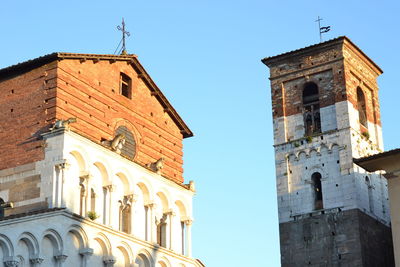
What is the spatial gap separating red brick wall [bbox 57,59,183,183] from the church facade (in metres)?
0.04

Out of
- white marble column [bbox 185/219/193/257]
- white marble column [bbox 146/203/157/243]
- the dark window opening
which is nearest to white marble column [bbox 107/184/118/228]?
white marble column [bbox 146/203/157/243]

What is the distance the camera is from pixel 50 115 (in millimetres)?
26109

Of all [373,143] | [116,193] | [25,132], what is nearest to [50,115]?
[25,132]

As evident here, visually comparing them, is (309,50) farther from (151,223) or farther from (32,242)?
(32,242)

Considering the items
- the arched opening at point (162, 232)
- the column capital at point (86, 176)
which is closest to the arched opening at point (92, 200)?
the column capital at point (86, 176)

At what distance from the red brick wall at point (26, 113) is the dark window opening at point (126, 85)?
3.55m

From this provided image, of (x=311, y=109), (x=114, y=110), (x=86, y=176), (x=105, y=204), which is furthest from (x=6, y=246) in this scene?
(x=311, y=109)

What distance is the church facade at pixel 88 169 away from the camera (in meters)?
24.9

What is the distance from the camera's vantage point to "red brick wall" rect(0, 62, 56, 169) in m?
26.1

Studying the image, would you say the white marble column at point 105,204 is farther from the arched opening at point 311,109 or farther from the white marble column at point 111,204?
the arched opening at point 311,109

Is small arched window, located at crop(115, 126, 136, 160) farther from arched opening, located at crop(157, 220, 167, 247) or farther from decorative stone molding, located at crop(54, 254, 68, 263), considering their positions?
decorative stone molding, located at crop(54, 254, 68, 263)

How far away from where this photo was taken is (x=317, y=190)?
1796 inches

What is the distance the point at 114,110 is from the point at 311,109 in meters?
20.6

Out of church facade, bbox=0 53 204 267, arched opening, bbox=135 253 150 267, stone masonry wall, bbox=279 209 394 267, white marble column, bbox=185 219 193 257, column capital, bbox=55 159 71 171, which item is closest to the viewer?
church facade, bbox=0 53 204 267
